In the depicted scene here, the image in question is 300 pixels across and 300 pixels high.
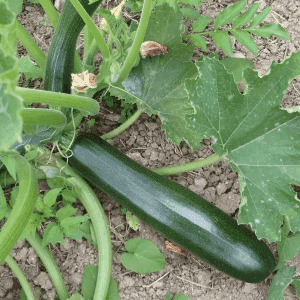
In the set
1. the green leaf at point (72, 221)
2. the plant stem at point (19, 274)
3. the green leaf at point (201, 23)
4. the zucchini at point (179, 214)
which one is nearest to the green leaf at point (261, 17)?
the green leaf at point (201, 23)

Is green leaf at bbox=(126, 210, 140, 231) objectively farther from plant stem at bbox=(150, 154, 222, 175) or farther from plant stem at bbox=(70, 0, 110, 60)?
plant stem at bbox=(70, 0, 110, 60)

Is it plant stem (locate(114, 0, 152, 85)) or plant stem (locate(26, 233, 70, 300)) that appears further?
plant stem (locate(26, 233, 70, 300))

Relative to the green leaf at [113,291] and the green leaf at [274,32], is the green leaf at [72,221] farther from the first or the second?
the green leaf at [274,32]

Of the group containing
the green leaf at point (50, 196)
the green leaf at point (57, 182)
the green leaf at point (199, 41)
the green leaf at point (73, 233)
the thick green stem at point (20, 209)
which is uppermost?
the green leaf at point (199, 41)

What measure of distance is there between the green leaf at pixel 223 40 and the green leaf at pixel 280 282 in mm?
1205

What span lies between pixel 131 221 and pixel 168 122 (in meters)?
0.61

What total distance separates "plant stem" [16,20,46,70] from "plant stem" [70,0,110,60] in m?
0.42

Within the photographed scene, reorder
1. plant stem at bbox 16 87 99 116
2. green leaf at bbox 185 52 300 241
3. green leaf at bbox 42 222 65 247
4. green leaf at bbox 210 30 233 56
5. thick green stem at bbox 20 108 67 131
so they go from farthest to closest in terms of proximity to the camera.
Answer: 1. green leaf at bbox 210 30 233 56
2. green leaf at bbox 42 222 65 247
3. green leaf at bbox 185 52 300 241
4. thick green stem at bbox 20 108 67 131
5. plant stem at bbox 16 87 99 116

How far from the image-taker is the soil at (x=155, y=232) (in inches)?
85.8

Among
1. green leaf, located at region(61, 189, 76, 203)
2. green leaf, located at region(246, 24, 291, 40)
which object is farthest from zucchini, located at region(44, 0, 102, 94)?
green leaf, located at region(246, 24, 291, 40)

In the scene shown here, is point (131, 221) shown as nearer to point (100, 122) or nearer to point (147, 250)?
point (147, 250)

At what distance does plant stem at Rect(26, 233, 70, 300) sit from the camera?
2.09m

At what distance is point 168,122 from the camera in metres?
2.07

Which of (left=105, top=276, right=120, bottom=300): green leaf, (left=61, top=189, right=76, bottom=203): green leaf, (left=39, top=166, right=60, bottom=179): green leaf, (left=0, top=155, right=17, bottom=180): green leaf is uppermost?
(left=0, top=155, right=17, bottom=180): green leaf
